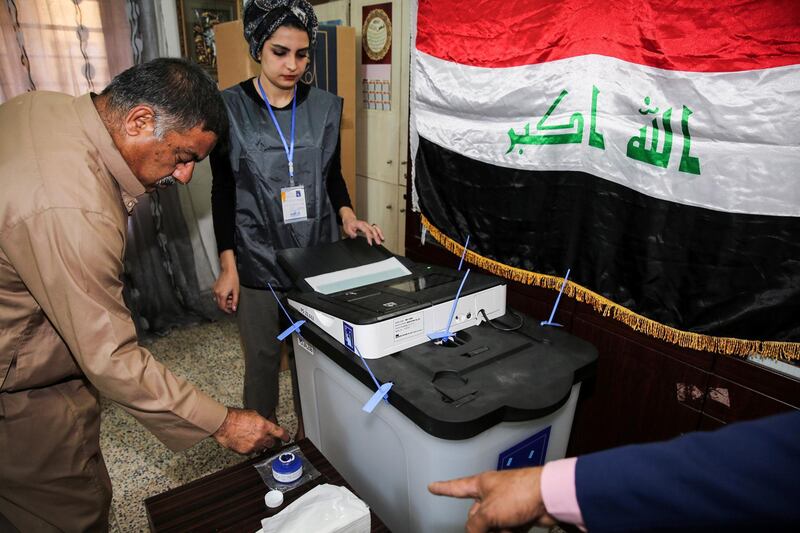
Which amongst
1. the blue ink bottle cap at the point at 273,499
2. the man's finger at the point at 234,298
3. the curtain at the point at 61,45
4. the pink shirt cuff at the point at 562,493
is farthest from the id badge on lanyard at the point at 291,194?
the curtain at the point at 61,45

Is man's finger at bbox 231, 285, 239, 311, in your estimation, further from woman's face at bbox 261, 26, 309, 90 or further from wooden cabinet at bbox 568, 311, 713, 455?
wooden cabinet at bbox 568, 311, 713, 455

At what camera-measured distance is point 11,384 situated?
3.20ft

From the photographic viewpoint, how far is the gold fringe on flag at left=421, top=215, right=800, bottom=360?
1099 mm

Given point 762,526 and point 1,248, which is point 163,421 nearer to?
point 1,248

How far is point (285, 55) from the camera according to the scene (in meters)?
1.50

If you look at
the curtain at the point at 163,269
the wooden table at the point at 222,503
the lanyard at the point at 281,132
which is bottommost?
the curtain at the point at 163,269

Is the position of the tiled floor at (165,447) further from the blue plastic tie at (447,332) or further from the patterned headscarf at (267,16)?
the patterned headscarf at (267,16)

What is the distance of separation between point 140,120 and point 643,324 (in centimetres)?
127

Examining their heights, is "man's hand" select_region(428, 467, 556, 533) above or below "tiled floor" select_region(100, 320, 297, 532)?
above

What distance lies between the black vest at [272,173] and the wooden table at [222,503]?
0.74 meters

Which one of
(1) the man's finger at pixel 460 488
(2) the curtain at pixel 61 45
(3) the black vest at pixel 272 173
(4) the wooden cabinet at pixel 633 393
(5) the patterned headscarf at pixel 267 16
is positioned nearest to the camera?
(1) the man's finger at pixel 460 488

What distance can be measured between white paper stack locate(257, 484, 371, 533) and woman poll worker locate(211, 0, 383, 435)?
2.57 feet

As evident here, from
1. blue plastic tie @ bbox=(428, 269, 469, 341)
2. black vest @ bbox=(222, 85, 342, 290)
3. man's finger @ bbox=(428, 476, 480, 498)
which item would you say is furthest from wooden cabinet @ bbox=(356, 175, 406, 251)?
man's finger @ bbox=(428, 476, 480, 498)

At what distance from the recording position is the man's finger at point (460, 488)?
73 centimetres
